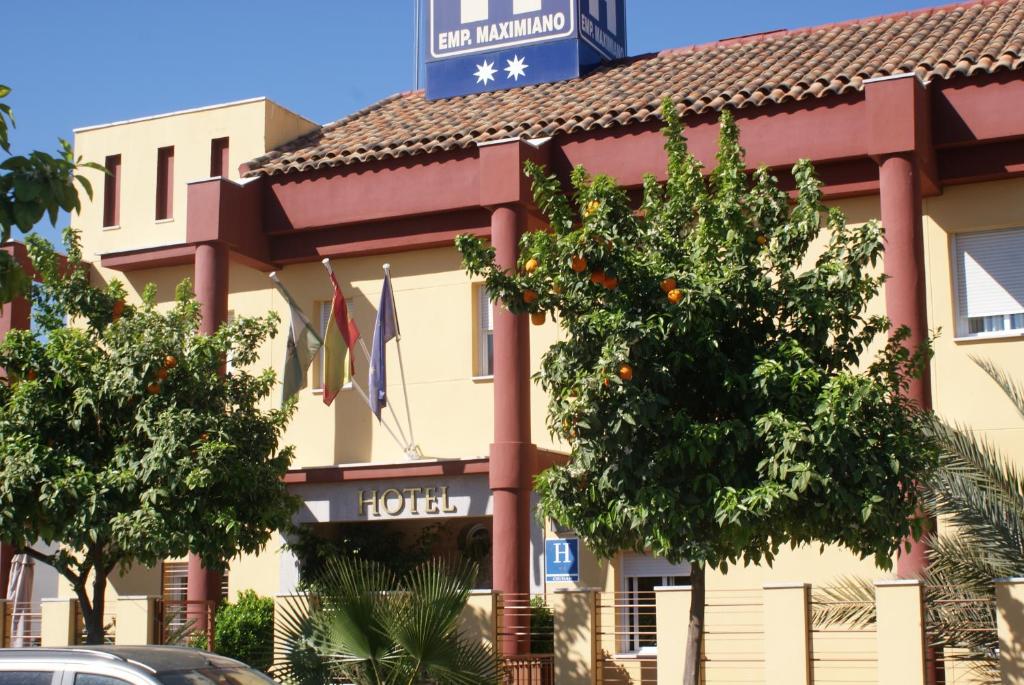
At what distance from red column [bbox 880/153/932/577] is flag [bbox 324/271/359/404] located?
8.20 meters

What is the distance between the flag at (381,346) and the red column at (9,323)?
21.5 feet

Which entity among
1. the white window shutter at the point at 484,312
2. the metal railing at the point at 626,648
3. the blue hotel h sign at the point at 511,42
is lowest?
the metal railing at the point at 626,648

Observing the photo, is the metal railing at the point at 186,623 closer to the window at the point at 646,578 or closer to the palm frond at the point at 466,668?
the window at the point at 646,578

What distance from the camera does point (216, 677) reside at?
9.16 metres

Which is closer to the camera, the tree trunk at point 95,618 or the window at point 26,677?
the window at point 26,677

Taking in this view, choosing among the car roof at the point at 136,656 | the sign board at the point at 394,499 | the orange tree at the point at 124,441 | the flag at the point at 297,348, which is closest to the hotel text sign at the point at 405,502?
the sign board at the point at 394,499

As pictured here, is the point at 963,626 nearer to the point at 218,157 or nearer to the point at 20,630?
the point at 20,630

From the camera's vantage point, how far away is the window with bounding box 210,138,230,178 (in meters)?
23.9

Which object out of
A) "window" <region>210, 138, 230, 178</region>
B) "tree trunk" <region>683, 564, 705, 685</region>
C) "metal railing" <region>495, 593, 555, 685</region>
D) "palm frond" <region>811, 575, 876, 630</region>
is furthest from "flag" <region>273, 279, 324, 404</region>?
"tree trunk" <region>683, 564, 705, 685</region>

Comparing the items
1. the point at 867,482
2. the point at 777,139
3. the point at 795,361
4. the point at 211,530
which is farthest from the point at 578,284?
the point at 777,139

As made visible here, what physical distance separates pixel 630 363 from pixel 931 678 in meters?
4.81

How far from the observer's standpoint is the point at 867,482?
1106cm

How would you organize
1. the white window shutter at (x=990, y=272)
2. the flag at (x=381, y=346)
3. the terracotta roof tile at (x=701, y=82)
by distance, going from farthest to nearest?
the flag at (x=381, y=346)
the terracotta roof tile at (x=701, y=82)
the white window shutter at (x=990, y=272)

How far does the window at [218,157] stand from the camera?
23.9m
